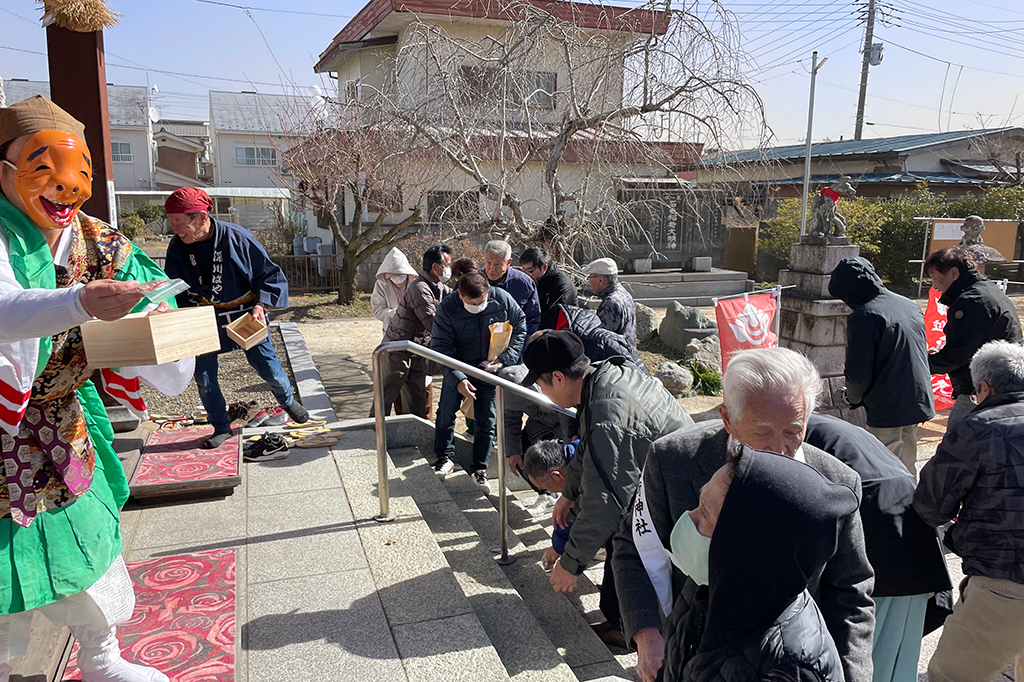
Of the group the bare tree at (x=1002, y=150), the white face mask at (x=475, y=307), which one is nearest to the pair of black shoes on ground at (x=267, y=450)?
the white face mask at (x=475, y=307)

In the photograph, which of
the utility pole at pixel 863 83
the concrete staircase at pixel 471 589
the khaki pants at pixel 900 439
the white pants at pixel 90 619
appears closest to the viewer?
the white pants at pixel 90 619

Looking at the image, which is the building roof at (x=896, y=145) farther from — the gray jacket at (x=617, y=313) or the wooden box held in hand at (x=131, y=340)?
the wooden box held in hand at (x=131, y=340)

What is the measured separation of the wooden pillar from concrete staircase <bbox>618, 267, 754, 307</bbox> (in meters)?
12.0

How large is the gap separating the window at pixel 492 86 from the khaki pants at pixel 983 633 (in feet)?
20.6

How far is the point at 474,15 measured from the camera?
11.1 meters

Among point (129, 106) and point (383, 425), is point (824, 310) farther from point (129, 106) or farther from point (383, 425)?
point (129, 106)

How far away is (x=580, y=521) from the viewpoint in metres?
2.62

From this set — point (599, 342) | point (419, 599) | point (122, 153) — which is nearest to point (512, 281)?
point (599, 342)

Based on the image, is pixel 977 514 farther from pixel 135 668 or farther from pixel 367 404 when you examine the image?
pixel 367 404

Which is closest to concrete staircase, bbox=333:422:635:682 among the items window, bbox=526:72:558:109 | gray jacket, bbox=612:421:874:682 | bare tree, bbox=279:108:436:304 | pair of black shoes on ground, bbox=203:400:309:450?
pair of black shoes on ground, bbox=203:400:309:450

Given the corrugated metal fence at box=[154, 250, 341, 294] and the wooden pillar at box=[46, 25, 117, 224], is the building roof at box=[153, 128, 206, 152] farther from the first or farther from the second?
the wooden pillar at box=[46, 25, 117, 224]

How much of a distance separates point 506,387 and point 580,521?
3.89 feet

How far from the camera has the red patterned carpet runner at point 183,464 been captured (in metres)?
3.83

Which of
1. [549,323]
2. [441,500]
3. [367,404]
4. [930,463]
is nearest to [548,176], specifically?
[549,323]
